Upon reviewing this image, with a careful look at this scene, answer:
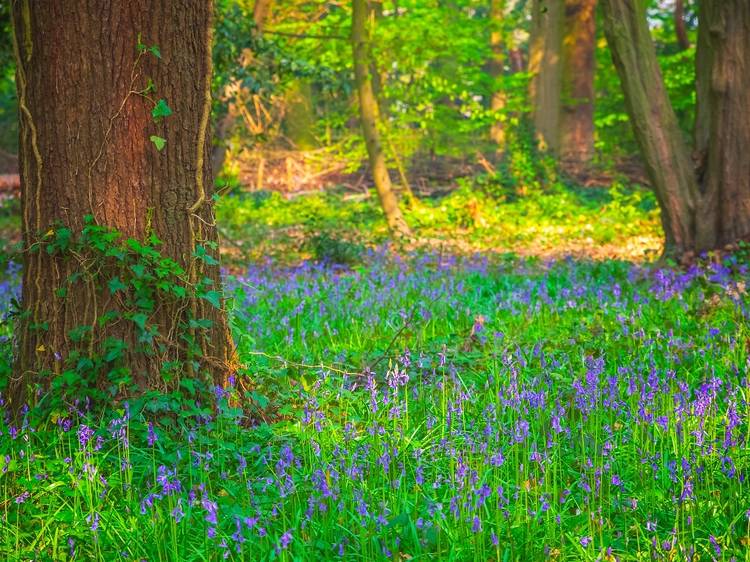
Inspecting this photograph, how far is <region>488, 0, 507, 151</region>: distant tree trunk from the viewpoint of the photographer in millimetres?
21453

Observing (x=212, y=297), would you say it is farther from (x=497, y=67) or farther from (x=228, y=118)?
(x=497, y=67)

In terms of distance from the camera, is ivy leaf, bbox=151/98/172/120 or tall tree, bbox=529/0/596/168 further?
tall tree, bbox=529/0/596/168

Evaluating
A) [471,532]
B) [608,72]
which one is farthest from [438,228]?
[471,532]

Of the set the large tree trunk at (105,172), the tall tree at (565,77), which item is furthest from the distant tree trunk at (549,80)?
the large tree trunk at (105,172)

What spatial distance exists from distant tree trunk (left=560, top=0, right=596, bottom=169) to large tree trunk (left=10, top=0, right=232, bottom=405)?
18313 mm

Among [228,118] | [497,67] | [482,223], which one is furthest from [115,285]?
[497,67]

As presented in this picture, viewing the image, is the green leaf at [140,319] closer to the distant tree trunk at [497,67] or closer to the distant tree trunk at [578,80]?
the distant tree trunk at [497,67]

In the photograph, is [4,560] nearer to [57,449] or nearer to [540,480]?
[57,449]

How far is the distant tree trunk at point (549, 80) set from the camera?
20.1 metres

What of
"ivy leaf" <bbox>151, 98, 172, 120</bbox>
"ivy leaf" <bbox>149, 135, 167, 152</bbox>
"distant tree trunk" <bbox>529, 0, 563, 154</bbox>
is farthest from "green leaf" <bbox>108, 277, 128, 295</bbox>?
"distant tree trunk" <bbox>529, 0, 563, 154</bbox>

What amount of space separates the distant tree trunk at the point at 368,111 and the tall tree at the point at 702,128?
4839 mm

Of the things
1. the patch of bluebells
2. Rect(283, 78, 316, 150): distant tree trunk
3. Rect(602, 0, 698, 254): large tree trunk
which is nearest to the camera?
the patch of bluebells

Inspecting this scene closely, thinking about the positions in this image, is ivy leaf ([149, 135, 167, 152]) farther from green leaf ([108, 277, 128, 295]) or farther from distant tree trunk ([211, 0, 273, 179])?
distant tree trunk ([211, 0, 273, 179])

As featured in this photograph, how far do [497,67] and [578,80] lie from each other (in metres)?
19.6
